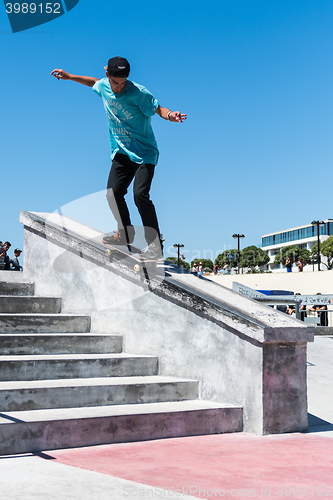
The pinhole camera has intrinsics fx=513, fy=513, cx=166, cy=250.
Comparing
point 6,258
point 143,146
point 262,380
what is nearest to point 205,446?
point 262,380

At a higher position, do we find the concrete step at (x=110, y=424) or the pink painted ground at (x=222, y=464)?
the concrete step at (x=110, y=424)

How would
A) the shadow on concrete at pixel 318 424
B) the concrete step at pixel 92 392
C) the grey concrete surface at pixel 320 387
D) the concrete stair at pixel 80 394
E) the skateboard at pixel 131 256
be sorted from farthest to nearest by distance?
the skateboard at pixel 131 256, the grey concrete surface at pixel 320 387, the shadow on concrete at pixel 318 424, the concrete step at pixel 92 392, the concrete stair at pixel 80 394

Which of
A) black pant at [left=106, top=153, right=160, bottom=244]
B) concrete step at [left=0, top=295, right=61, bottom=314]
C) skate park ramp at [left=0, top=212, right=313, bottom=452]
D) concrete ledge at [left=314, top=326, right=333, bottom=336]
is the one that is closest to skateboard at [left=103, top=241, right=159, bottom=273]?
skate park ramp at [left=0, top=212, right=313, bottom=452]

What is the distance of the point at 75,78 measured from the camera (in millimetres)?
5902

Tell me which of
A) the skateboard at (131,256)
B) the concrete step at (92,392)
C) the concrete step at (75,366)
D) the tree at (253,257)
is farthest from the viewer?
the tree at (253,257)

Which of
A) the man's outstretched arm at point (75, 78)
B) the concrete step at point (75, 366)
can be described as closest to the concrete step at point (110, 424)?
the concrete step at point (75, 366)

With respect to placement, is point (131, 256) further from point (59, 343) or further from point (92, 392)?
point (92, 392)

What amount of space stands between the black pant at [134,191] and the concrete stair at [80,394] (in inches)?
47.0

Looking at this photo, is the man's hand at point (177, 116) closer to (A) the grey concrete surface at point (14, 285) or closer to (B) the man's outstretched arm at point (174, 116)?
(B) the man's outstretched arm at point (174, 116)

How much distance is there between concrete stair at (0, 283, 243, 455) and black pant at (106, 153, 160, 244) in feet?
3.92

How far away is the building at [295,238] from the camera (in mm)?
107875

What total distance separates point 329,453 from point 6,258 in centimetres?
1284

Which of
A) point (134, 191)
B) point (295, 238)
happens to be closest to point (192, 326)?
point (134, 191)

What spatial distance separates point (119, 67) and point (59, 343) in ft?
9.38
